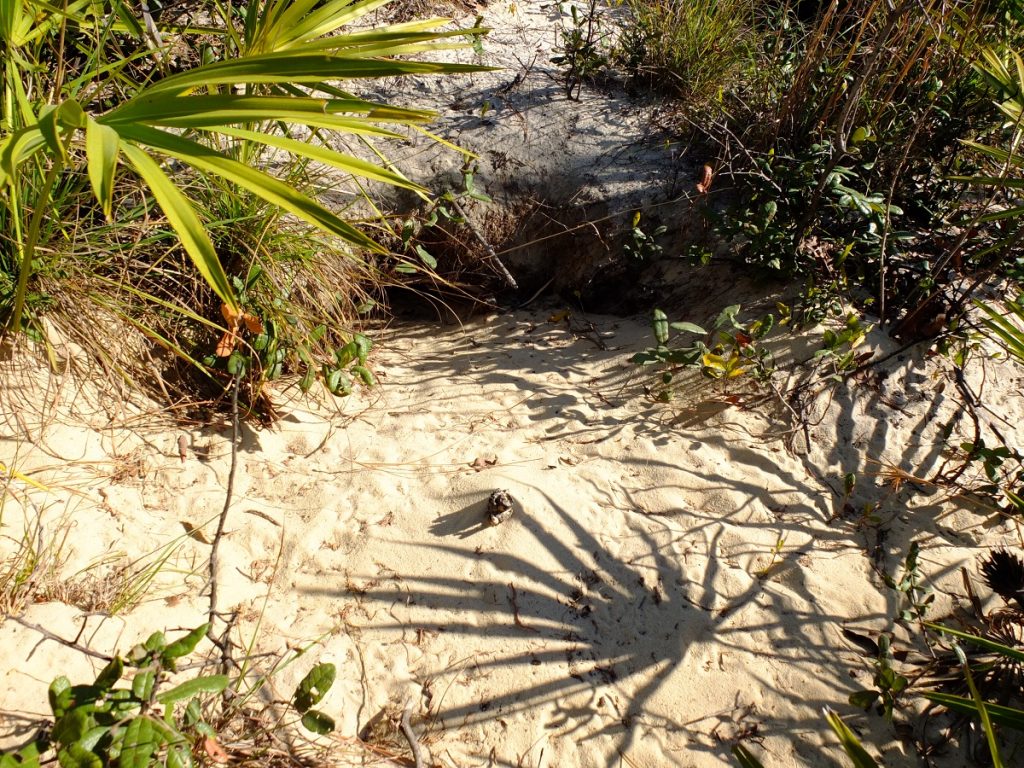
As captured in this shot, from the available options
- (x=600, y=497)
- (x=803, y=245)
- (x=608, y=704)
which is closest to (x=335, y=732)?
(x=608, y=704)

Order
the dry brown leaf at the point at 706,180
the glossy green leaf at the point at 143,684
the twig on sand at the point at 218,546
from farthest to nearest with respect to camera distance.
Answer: the dry brown leaf at the point at 706,180 < the twig on sand at the point at 218,546 < the glossy green leaf at the point at 143,684

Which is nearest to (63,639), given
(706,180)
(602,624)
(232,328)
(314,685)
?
(314,685)

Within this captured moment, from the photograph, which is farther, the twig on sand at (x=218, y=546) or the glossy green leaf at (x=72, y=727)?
the twig on sand at (x=218, y=546)

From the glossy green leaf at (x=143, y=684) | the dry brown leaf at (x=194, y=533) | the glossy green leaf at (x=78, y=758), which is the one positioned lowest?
the dry brown leaf at (x=194, y=533)

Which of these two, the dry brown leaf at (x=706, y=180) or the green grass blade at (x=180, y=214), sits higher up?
the green grass blade at (x=180, y=214)

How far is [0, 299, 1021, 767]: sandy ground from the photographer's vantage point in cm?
186

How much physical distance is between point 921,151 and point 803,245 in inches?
26.4

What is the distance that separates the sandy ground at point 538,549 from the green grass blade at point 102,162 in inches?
43.5

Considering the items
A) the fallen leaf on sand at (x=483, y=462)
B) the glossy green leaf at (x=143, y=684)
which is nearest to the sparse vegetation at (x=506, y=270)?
the glossy green leaf at (x=143, y=684)

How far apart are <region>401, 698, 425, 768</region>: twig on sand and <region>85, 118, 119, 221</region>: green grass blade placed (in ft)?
4.41

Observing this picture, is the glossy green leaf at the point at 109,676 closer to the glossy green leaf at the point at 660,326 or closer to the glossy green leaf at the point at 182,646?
the glossy green leaf at the point at 182,646

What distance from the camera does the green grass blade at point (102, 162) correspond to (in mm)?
1146

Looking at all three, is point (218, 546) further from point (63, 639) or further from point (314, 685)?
point (314, 685)

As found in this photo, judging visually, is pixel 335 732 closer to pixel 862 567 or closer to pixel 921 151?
pixel 862 567
